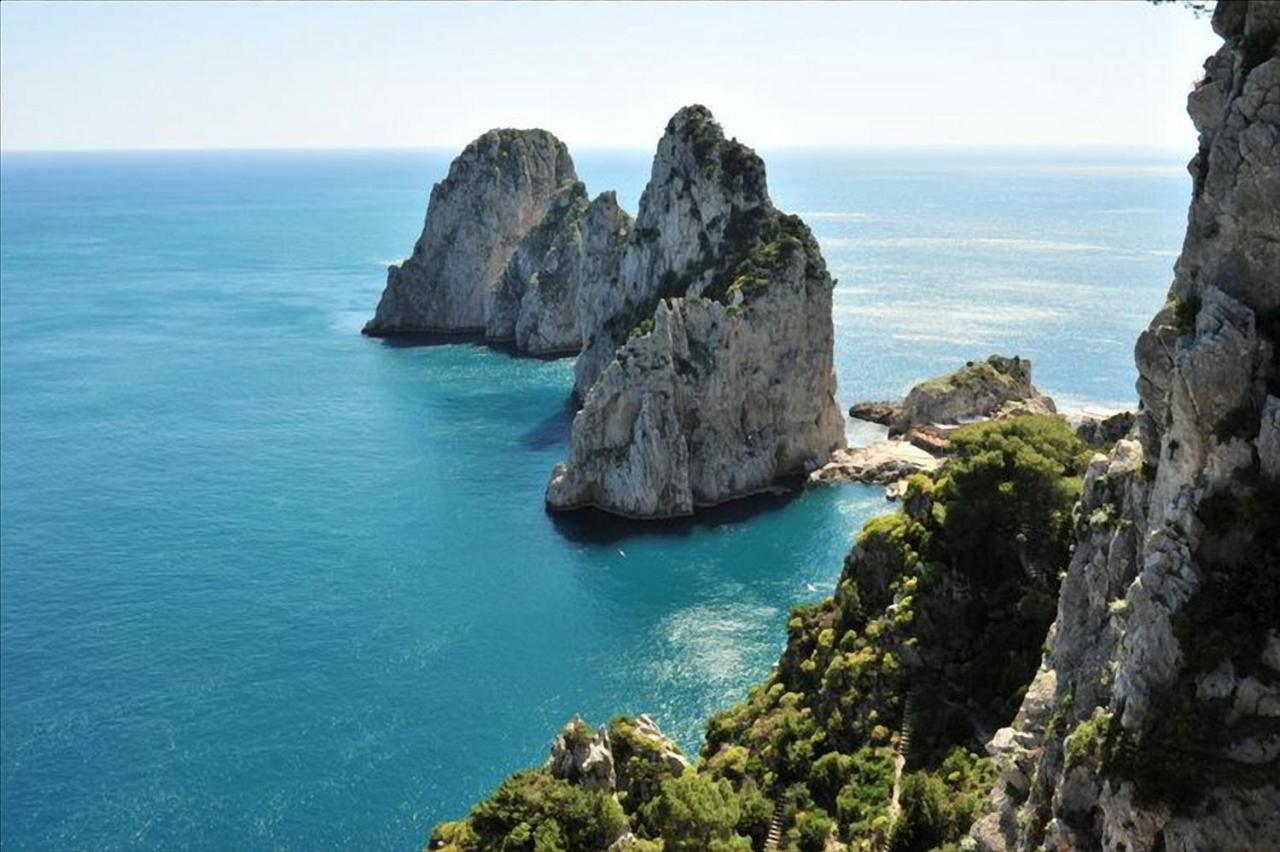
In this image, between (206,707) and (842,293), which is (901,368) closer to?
(842,293)

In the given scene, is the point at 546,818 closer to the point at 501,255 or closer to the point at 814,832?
the point at 814,832

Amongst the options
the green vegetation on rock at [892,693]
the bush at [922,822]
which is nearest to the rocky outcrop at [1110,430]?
the green vegetation on rock at [892,693]

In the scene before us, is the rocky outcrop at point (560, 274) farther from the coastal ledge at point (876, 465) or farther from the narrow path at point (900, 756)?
the narrow path at point (900, 756)

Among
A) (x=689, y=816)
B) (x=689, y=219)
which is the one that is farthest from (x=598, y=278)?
(x=689, y=816)

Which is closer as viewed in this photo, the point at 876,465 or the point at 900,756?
the point at 900,756

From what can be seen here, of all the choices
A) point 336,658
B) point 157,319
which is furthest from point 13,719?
point 157,319
